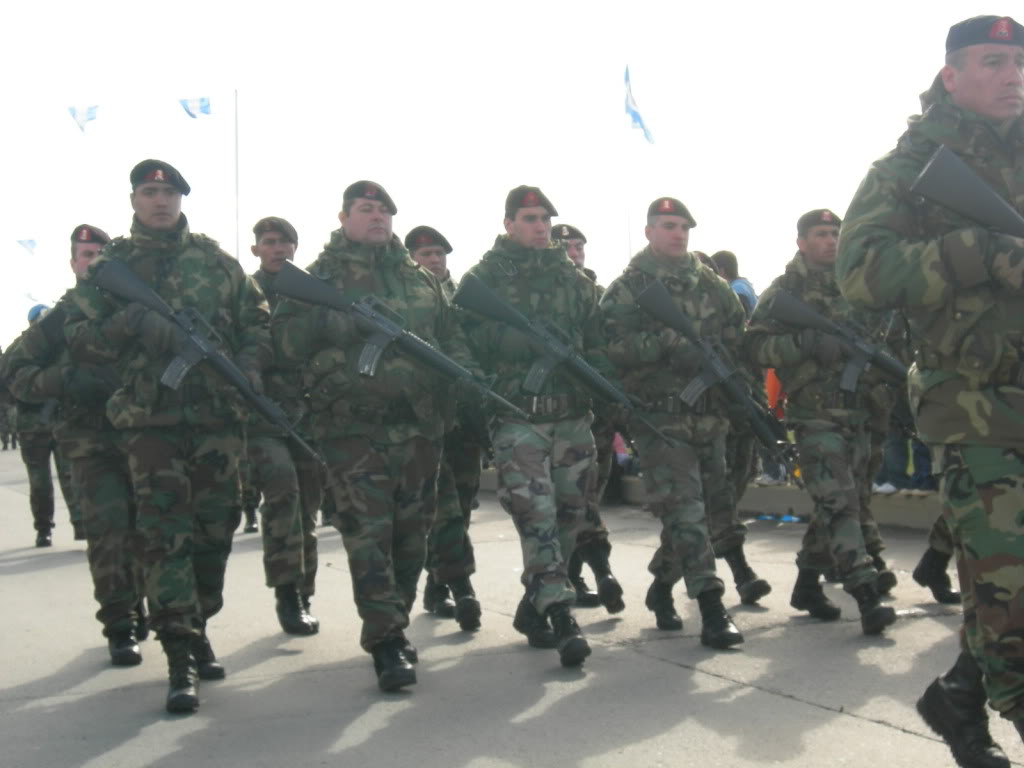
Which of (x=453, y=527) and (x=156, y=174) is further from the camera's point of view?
(x=453, y=527)

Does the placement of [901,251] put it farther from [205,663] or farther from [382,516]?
[205,663]

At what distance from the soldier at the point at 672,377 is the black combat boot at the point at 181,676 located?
2220 millimetres

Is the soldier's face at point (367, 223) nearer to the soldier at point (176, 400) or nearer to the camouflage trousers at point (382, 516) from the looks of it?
the soldier at point (176, 400)

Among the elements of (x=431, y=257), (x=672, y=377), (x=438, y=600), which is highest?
(x=431, y=257)

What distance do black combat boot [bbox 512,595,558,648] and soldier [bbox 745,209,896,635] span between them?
1388mm

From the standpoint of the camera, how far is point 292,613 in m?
6.70

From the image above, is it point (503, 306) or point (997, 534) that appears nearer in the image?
point (997, 534)

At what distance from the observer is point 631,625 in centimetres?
660

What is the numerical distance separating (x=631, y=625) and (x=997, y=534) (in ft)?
11.0

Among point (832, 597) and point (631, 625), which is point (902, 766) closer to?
point (631, 625)

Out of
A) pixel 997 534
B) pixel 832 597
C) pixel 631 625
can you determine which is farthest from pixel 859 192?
pixel 832 597

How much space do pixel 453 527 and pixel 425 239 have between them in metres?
1.94

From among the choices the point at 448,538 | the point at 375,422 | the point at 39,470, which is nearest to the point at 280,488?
the point at 448,538

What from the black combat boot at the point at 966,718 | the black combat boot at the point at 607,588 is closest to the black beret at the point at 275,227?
the black combat boot at the point at 607,588
